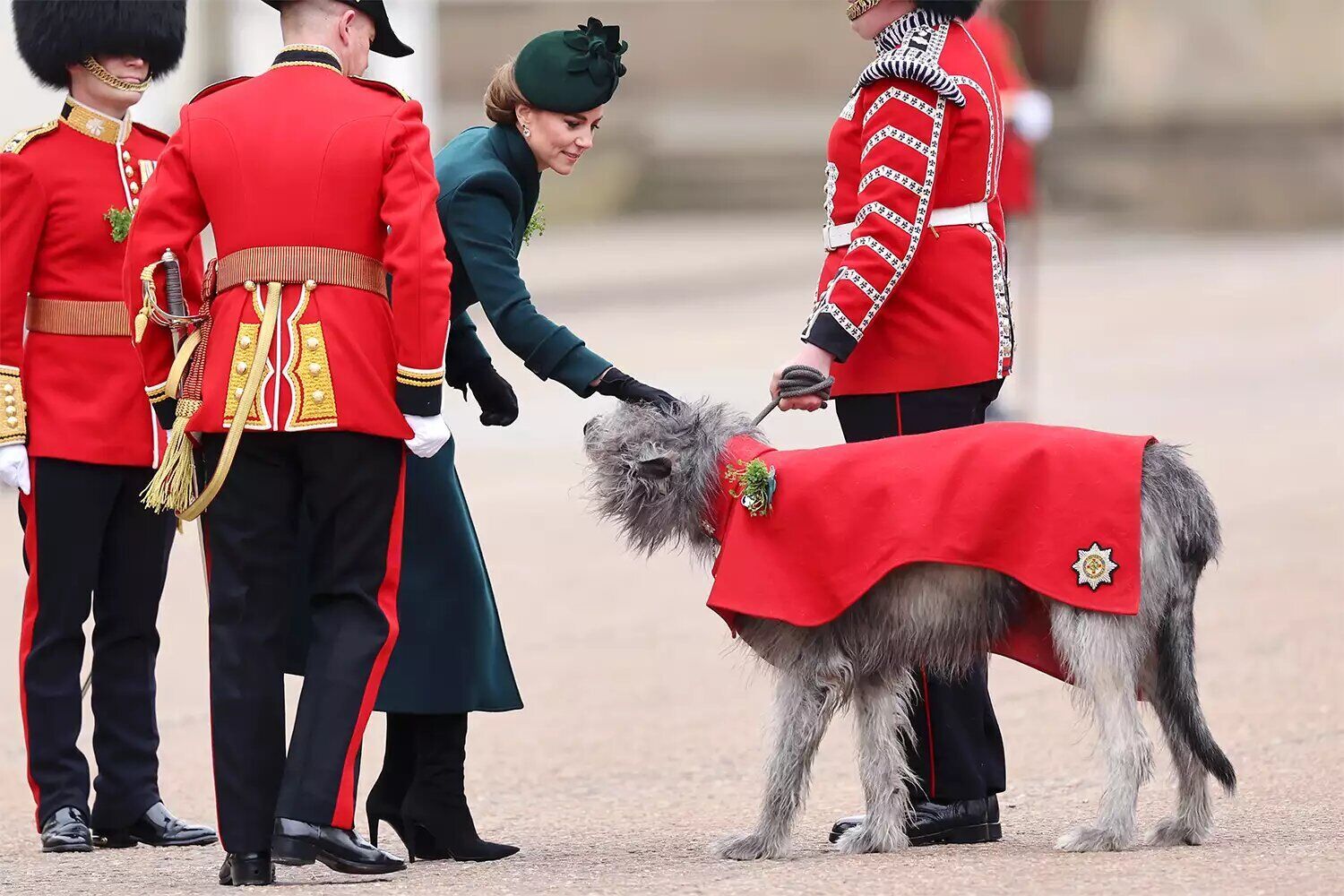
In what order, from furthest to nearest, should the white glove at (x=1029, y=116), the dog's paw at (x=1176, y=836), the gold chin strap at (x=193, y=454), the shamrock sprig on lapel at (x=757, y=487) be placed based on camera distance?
the white glove at (x=1029, y=116), the dog's paw at (x=1176, y=836), the shamrock sprig on lapel at (x=757, y=487), the gold chin strap at (x=193, y=454)

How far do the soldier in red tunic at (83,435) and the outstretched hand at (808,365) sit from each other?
1.50 m

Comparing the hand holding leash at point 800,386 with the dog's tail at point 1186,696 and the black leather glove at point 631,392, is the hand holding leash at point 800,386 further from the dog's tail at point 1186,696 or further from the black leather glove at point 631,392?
the dog's tail at point 1186,696

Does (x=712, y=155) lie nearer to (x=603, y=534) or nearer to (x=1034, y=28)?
(x=1034, y=28)

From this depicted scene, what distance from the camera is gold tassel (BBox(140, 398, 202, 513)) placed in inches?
189

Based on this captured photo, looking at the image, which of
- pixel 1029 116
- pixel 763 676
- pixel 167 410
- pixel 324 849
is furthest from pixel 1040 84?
pixel 324 849

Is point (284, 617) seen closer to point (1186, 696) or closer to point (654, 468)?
point (654, 468)

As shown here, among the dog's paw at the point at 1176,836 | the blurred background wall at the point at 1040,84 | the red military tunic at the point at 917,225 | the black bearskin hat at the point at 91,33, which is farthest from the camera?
the blurred background wall at the point at 1040,84

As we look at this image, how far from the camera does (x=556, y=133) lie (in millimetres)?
5078

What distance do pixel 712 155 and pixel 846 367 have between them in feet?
64.7

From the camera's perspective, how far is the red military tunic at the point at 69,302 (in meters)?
5.38

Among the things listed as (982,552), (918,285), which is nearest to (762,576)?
(982,552)

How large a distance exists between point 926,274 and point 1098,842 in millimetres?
1319

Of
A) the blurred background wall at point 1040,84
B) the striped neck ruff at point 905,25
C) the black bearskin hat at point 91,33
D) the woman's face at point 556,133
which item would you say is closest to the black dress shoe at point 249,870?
the woman's face at point 556,133

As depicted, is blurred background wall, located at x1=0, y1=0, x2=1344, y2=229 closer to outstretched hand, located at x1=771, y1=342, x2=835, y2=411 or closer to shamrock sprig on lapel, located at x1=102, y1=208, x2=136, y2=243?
shamrock sprig on lapel, located at x1=102, y1=208, x2=136, y2=243
